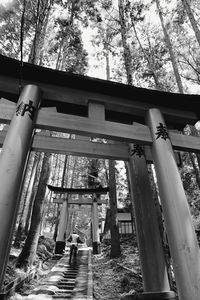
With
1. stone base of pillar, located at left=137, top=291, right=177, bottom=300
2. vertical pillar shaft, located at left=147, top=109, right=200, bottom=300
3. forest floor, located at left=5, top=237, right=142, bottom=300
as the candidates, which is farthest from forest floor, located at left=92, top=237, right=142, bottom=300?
vertical pillar shaft, located at left=147, top=109, right=200, bottom=300

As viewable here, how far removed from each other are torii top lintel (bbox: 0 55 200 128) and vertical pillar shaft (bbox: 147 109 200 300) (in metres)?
0.65

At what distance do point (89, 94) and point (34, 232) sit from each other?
19.8ft

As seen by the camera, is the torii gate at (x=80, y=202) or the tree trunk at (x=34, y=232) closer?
the tree trunk at (x=34, y=232)

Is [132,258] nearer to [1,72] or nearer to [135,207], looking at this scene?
[135,207]

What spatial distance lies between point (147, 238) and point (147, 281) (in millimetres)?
756

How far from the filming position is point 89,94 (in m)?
4.24

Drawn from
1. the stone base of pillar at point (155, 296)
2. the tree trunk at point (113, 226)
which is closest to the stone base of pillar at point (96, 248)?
the tree trunk at point (113, 226)

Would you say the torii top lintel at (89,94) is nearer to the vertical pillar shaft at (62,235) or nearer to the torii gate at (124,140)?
the torii gate at (124,140)

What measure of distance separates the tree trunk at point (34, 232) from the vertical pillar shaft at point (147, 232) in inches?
186

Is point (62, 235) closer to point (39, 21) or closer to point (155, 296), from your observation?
point (155, 296)

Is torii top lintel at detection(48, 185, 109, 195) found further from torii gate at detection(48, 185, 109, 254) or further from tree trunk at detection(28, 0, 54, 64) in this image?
tree trunk at detection(28, 0, 54, 64)

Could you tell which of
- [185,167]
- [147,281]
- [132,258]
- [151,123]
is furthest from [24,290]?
[185,167]

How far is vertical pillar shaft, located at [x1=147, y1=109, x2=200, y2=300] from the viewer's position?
A: 9.29 ft

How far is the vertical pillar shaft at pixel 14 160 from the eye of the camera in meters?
2.78
